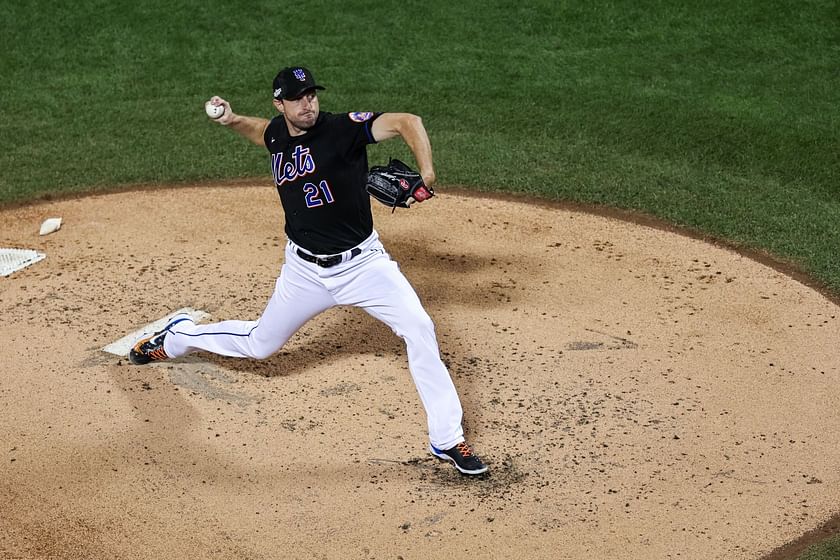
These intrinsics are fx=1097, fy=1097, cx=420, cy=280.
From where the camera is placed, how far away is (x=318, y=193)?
19.4 ft

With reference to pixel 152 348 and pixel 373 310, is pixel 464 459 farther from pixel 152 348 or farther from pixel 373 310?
pixel 152 348

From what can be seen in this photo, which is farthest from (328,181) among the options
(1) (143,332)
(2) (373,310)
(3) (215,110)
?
(1) (143,332)

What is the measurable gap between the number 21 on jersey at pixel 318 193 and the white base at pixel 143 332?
1977mm

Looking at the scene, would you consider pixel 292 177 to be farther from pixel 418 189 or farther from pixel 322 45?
pixel 322 45

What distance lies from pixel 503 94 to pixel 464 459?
667 centimetres

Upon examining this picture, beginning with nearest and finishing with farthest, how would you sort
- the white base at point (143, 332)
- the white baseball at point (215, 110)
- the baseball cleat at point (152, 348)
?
the white baseball at point (215, 110) → the baseball cleat at point (152, 348) → the white base at point (143, 332)

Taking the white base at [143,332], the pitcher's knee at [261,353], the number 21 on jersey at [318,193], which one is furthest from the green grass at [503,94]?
the number 21 on jersey at [318,193]

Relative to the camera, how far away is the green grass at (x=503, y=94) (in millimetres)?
9883

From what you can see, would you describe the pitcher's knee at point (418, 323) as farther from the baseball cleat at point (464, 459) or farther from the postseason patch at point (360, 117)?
the postseason patch at point (360, 117)

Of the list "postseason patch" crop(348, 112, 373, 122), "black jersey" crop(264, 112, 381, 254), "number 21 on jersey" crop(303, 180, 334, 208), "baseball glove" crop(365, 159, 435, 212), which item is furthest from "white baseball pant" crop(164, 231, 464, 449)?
"postseason patch" crop(348, 112, 373, 122)

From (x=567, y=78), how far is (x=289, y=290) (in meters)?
6.67

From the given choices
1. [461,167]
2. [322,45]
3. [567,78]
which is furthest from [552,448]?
[322,45]

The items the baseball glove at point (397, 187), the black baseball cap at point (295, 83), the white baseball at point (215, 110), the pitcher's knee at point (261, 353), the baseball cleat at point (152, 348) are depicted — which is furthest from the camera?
the baseball cleat at point (152, 348)

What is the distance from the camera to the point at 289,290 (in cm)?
623
